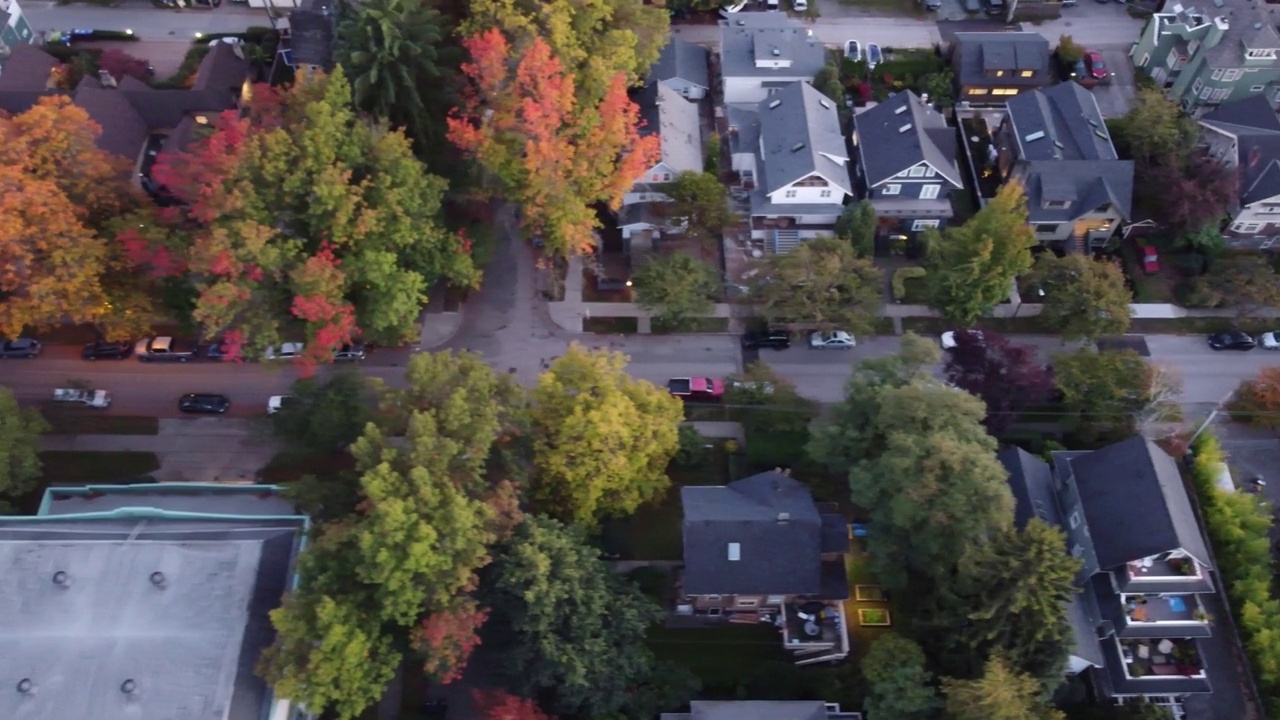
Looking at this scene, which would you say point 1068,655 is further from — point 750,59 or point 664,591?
point 750,59

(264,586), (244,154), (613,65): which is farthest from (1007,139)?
(264,586)

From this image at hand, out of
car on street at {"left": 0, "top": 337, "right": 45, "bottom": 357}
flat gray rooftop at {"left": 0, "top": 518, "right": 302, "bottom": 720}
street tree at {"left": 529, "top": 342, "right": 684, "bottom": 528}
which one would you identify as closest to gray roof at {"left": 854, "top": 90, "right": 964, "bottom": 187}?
street tree at {"left": 529, "top": 342, "right": 684, "bottom": 528}

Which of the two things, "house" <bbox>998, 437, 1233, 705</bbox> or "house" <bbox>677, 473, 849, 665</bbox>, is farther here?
"house" <bbox>677, 473, 849, 665</bbox>

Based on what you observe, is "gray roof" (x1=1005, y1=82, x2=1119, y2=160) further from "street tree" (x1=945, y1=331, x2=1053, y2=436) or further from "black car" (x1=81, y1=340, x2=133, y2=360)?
"black car" (x1=81, y1=340, x2=133, y2=360)

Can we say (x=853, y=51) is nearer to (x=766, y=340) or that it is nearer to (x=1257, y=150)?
(x=1257, y=150)

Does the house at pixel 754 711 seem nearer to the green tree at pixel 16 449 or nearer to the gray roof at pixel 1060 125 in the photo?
the green tree at pixel 16 449

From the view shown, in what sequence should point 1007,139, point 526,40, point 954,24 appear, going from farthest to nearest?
point 954,24 < point 1007,139 < point 526,40

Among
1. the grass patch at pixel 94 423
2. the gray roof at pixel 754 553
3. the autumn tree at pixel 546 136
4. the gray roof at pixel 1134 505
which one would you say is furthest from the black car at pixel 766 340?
the grass patch at pixel 94 423
